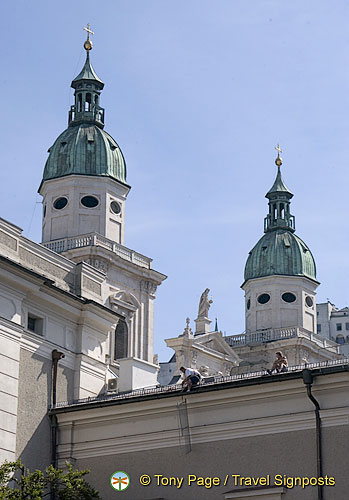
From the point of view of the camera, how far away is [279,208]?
9288 centimetres

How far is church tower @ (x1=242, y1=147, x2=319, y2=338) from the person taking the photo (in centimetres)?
8775

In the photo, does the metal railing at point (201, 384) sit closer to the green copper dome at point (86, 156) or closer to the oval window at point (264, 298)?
the green copper dome at point (86, 156)

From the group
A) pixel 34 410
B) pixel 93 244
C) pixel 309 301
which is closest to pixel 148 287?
pixel 93 244

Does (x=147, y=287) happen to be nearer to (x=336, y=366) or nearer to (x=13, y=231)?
(x=13, y=231)

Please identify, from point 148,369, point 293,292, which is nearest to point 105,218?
point 293,292

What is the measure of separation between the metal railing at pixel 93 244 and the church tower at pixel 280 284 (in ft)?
76.3

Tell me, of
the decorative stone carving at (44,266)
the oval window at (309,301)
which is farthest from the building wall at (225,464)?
the oval window at (309,301)

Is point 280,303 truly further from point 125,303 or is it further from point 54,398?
point 54,398

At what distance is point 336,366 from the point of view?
2834 centimetres

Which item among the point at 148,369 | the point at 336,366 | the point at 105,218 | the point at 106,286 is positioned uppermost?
the point at 105,218

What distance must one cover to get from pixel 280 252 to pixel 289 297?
3402 mm

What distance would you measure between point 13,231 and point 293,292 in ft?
183

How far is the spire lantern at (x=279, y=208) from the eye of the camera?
3607 inches

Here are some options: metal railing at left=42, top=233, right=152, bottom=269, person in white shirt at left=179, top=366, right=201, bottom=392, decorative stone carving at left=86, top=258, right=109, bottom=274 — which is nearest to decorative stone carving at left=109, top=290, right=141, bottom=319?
decorative stone carving at left=86, top=258, right=109, bottom=274
